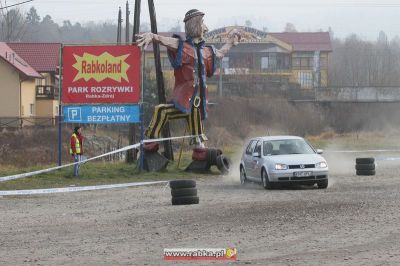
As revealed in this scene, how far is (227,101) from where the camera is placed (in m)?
77.5

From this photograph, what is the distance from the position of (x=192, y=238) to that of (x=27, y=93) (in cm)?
6383

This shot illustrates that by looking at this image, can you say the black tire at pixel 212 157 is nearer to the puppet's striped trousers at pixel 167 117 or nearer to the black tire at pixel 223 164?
the black tire at pixel 223 164

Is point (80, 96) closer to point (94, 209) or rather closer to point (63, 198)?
point (63, 198)

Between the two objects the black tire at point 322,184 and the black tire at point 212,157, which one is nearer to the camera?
the black tire at point 322,184

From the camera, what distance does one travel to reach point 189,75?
27562mm

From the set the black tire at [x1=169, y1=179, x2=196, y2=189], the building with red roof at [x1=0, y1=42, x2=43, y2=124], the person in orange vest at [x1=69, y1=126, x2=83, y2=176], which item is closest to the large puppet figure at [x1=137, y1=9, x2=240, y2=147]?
the person in orange vest at [x1=69, y1=126, x2=83, y2=176]

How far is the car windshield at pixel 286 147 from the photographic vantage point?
21656mm

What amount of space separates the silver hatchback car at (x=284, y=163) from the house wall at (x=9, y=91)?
165 ft

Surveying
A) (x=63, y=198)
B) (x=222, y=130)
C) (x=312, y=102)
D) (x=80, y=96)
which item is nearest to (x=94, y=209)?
(x=63, y=198)

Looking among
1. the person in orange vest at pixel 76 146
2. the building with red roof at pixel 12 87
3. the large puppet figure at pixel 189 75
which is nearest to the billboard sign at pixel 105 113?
the large puppet figure at pixel 189 75

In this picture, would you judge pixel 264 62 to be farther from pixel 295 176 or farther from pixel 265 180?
pixel 295 176

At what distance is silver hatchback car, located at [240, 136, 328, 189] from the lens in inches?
799

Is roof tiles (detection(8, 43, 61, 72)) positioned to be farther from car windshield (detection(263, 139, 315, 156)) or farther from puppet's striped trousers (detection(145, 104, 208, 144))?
car windshield (detection(263, 139, 315, 156))

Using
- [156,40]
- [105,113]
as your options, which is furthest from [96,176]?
[156,40]
